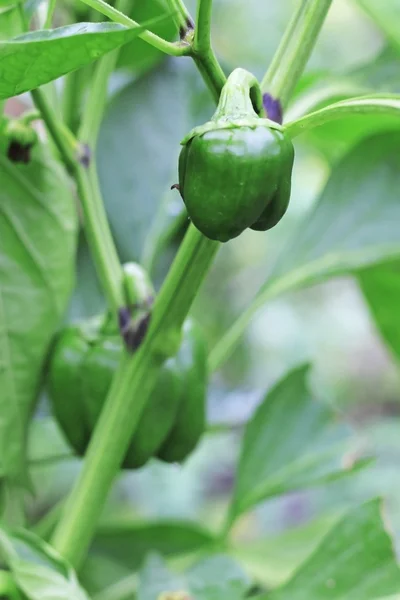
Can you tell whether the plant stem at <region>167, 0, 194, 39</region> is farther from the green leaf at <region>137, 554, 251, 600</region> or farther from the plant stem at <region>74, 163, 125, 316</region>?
the green leaf at <region>137, 554, 251, 600</region>

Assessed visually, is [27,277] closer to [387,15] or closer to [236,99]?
[236,99]

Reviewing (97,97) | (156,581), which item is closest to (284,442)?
(156,581)

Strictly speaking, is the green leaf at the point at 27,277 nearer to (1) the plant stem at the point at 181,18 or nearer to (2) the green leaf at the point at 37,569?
(2) the green leaf at the point at 37,569

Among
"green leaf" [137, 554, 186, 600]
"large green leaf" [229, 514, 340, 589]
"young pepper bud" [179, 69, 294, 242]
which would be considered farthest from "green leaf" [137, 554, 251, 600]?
"young pepper bud" [179, 69, 294, 242]

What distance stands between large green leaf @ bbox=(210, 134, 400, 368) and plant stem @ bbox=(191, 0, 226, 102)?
298 millimetres

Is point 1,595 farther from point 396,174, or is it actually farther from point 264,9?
point 264,9

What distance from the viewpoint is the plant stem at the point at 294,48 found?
38 centimetres

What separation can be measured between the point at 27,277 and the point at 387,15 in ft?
1.16

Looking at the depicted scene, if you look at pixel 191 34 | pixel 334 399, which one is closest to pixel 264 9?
pixel 334 399

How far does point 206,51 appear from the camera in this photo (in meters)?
0.32

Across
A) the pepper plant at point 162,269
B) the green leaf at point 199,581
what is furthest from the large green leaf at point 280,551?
the green leaf at point 199,581

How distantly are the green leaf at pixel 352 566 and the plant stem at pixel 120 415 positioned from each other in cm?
14

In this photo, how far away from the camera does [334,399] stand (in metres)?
2.06

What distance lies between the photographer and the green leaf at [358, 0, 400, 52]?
612 mm
